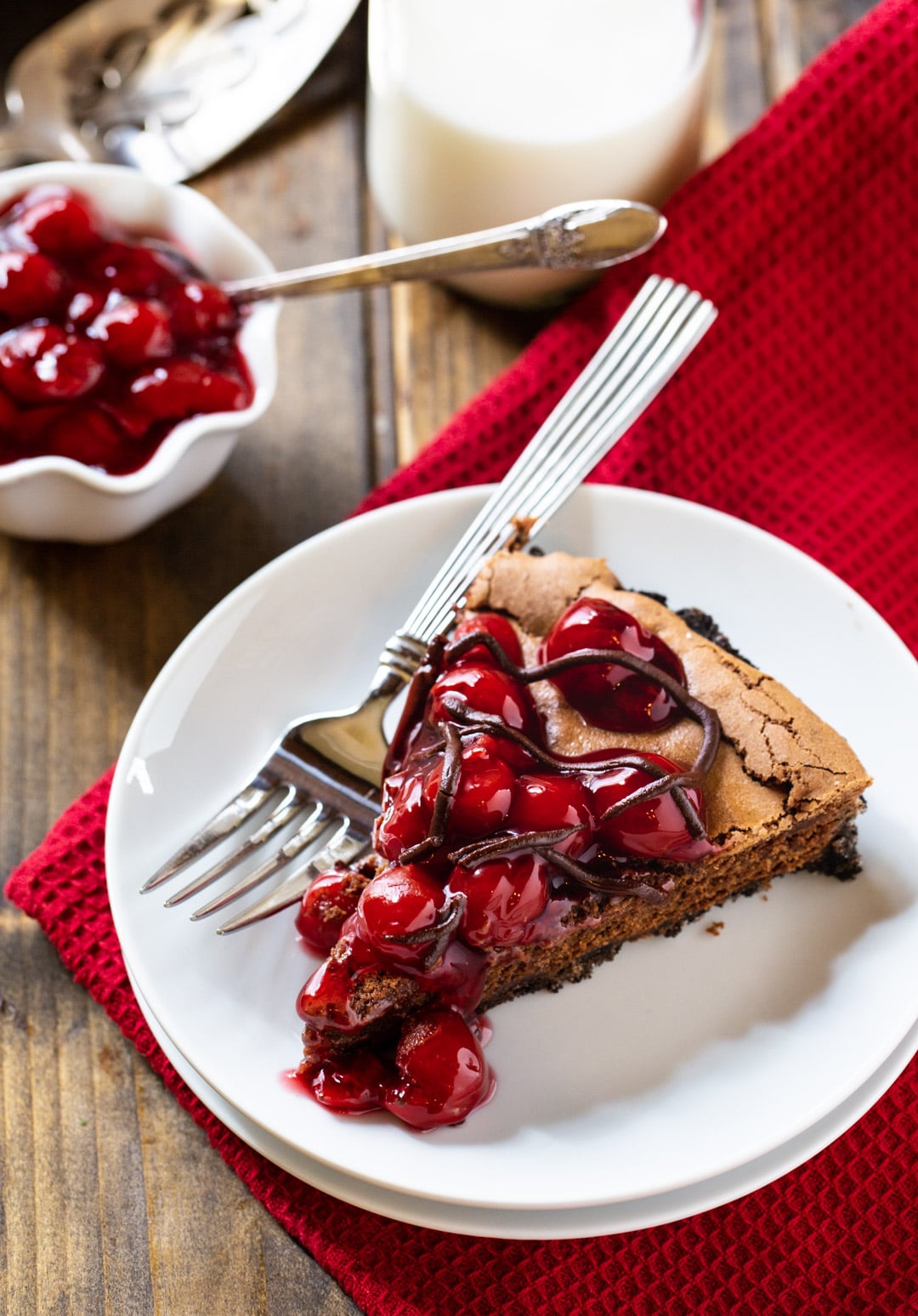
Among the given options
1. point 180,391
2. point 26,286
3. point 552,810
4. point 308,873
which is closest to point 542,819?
point 552,810

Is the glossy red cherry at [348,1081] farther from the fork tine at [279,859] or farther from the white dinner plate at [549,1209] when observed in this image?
the fork tine at [279,859]

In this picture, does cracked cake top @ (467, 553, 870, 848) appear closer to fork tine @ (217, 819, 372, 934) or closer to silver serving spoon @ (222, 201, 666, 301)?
fork tine @ (217, 819, 372, 934)

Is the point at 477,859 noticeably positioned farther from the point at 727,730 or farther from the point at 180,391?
the point at 180,391

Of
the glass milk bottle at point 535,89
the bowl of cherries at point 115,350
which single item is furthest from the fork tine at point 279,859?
the glass milk bottle at point 535,89

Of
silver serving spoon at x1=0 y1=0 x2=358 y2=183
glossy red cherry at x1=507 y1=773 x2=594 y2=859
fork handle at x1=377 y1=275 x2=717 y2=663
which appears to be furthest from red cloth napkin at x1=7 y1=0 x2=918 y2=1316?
silver serving spoon at x1=0 y1=0 x2=358 y2=183

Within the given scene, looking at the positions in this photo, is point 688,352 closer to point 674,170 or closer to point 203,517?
point 674,170

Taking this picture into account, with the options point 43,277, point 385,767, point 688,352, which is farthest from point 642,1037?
point 43,277
